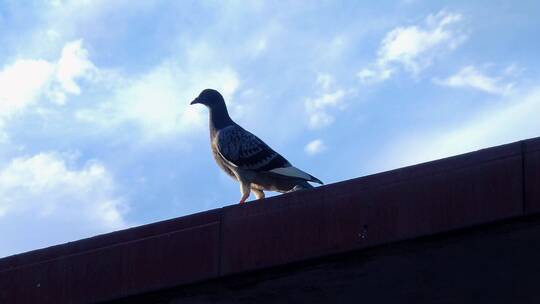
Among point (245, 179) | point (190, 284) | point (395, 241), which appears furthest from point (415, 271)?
point (245, 179)

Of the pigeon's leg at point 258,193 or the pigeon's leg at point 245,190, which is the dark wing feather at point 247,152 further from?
the pigeon's leg at point 258,193

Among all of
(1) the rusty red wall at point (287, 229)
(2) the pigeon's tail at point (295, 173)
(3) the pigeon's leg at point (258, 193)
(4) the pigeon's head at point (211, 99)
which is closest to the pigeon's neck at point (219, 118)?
(4) the pigeon's head at point (211, 99)

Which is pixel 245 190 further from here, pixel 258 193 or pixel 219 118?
pixel 219 118

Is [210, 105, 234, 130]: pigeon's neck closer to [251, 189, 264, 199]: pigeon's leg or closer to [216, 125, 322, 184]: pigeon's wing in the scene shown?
[216, 125, 322, 184]: pigeon's wing

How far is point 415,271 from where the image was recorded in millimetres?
4629

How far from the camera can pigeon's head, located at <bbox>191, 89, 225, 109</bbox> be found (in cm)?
984

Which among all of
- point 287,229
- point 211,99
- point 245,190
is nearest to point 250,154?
point 245,190

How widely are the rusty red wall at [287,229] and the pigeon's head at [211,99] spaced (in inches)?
192

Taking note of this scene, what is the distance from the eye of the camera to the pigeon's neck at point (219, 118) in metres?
9.60

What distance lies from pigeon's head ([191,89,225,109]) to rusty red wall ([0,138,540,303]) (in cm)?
489

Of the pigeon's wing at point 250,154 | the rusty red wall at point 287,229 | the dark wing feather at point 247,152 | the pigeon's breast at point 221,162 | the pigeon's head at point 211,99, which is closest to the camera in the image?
the rusty red wall at point 287,229

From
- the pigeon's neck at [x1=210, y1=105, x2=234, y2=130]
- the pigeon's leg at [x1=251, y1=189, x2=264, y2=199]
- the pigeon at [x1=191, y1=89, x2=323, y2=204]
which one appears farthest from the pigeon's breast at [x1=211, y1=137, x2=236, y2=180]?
the pigeon's neck at [x1=210, y1=105, x2=234, y2=130]

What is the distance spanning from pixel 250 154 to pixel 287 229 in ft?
13.5

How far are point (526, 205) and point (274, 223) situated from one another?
1200 mm
